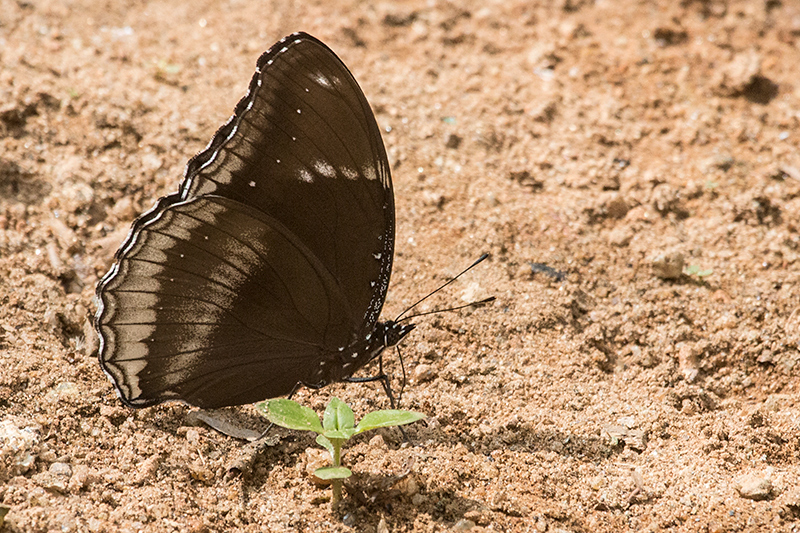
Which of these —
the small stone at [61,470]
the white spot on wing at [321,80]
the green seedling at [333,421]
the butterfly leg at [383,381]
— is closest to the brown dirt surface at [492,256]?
the small stone at [61,470]

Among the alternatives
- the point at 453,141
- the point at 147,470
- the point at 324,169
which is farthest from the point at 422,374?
the point at 453,141

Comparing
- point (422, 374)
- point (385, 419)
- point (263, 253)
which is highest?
point (263, 253)

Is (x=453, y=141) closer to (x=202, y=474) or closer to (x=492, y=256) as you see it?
(x=492, y=256)

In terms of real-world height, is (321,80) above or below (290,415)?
above

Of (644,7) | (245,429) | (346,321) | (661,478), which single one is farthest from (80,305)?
(644,7)

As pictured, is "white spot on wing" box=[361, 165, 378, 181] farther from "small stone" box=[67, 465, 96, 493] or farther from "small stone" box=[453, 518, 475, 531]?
"small stone" box=[67, 465, 96, 493]

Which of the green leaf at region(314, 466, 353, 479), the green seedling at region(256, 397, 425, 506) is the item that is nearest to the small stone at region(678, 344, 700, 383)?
the green seedling at region(256, 397, 425, 506)
